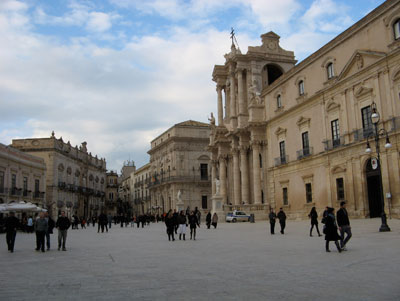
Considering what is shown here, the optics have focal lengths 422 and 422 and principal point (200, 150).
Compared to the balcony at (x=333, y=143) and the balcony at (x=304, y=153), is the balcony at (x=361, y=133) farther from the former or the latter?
the balcony at (x=304, y=153)

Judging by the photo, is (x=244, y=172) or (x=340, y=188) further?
(x=244, y=172)

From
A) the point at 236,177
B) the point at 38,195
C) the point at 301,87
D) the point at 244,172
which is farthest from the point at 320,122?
the point at 38,195

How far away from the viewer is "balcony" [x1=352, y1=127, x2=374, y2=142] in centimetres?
2478

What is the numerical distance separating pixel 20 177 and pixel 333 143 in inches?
1276

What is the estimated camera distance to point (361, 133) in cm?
2547

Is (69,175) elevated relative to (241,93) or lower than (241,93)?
lower

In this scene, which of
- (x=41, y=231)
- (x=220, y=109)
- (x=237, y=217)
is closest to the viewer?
(x=41, y=231)

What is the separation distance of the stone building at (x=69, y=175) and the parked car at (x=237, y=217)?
1894 cm

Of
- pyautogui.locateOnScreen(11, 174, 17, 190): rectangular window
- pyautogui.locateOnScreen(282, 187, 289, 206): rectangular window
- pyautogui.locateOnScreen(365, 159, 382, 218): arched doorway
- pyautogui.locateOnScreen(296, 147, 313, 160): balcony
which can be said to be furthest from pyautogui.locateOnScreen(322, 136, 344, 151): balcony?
pyautogui.locateOnScreen(11, 174, 17, 190): rectangular window

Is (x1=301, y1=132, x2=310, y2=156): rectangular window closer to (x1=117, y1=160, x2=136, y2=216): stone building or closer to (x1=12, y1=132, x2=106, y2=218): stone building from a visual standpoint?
(x1=12, y1=132, x2=106, y2=218): stone building

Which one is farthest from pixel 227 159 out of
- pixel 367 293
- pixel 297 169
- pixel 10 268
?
pixel 367 293

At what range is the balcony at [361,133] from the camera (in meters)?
24.8

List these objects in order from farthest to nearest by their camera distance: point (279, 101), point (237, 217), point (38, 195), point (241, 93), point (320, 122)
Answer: point (38, 195) → point (241, 93) → point (237, 217) → point (279, 101) → point (320, 122)

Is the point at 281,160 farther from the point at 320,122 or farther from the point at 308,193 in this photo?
the point at 320,122
